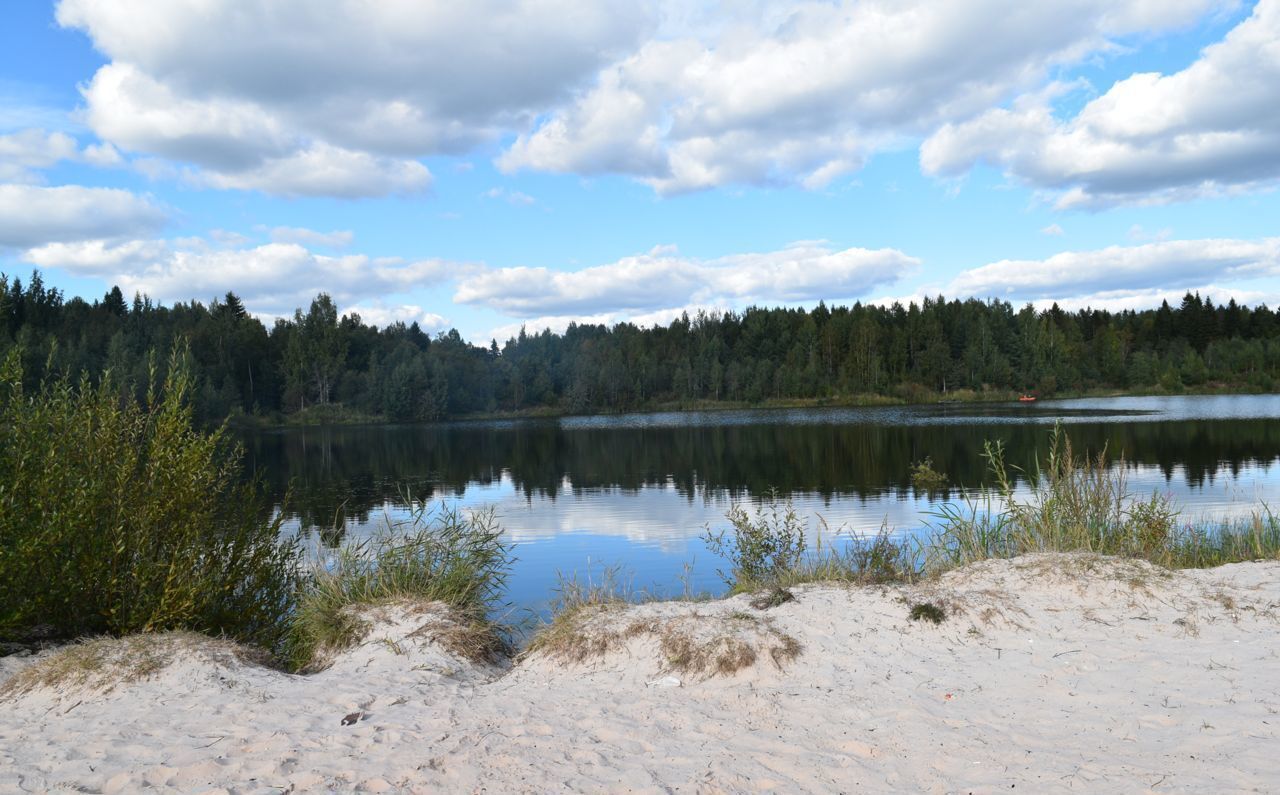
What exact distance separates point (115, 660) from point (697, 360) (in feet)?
355

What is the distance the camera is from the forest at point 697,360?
9831 centimetres

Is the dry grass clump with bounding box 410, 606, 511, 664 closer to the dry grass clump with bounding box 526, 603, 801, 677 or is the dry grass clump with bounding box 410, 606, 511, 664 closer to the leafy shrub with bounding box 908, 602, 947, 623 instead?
the dry grass clump with bounding box 526, 603, 801, 677

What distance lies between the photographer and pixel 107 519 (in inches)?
338

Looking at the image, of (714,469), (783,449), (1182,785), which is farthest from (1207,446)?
(1182,785)

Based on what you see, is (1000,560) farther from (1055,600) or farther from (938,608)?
(938,608)

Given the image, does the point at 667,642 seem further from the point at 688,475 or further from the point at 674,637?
the point at 688,475

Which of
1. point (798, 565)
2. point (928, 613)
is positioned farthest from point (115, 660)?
point (798, 565)

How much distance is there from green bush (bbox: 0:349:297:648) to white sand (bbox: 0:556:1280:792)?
0.87 metres

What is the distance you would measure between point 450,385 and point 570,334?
4160cm

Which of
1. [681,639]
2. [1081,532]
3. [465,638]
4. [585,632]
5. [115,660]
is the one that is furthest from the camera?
[1081,532]

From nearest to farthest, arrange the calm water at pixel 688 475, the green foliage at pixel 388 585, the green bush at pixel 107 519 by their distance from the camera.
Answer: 1. the green bush at pixel 107 519
2. the green foliage at pixel 388 585
3. the calm water at pixel 688 475

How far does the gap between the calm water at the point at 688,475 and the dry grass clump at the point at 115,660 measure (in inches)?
156

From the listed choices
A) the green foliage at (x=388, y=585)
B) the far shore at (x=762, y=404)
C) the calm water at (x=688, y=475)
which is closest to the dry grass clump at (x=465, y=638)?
the green foliage at (x=388, y=585)

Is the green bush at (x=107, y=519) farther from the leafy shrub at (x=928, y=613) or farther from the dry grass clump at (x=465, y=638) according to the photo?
the leafy shrub at (x=928, y=613)
